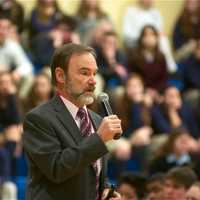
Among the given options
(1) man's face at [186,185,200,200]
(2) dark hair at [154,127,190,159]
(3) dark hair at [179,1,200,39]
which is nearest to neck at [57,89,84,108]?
(1) man's face at [186,185,200,200]

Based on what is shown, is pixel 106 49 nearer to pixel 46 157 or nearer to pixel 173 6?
pixel 173 6

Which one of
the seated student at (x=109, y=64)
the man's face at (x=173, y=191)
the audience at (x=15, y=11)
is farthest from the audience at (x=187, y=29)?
the man's face at (x=173, y=191)

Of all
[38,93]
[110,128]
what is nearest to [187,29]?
[38,93]

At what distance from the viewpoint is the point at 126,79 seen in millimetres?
8664

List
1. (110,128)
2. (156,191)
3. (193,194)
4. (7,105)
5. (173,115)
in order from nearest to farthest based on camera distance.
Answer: (110,128) < (193,194) < (156,191) < (7,105) < (173,115)

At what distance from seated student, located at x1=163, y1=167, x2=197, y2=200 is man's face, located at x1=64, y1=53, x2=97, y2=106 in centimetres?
198

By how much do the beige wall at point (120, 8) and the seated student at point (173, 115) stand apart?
79.3 inches

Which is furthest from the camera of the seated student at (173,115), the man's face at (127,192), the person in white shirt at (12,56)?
the person in white shirt at (12,56)

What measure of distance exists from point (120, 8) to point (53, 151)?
7.10 m

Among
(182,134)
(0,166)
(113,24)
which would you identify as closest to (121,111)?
(182,134)

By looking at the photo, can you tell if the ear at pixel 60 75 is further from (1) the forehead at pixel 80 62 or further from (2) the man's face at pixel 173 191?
(2) the man's face at pixel 173 191

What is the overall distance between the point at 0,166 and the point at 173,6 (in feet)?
13.5

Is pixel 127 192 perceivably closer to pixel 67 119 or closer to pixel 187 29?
pixel 67 119

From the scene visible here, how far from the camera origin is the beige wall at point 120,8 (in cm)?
982
